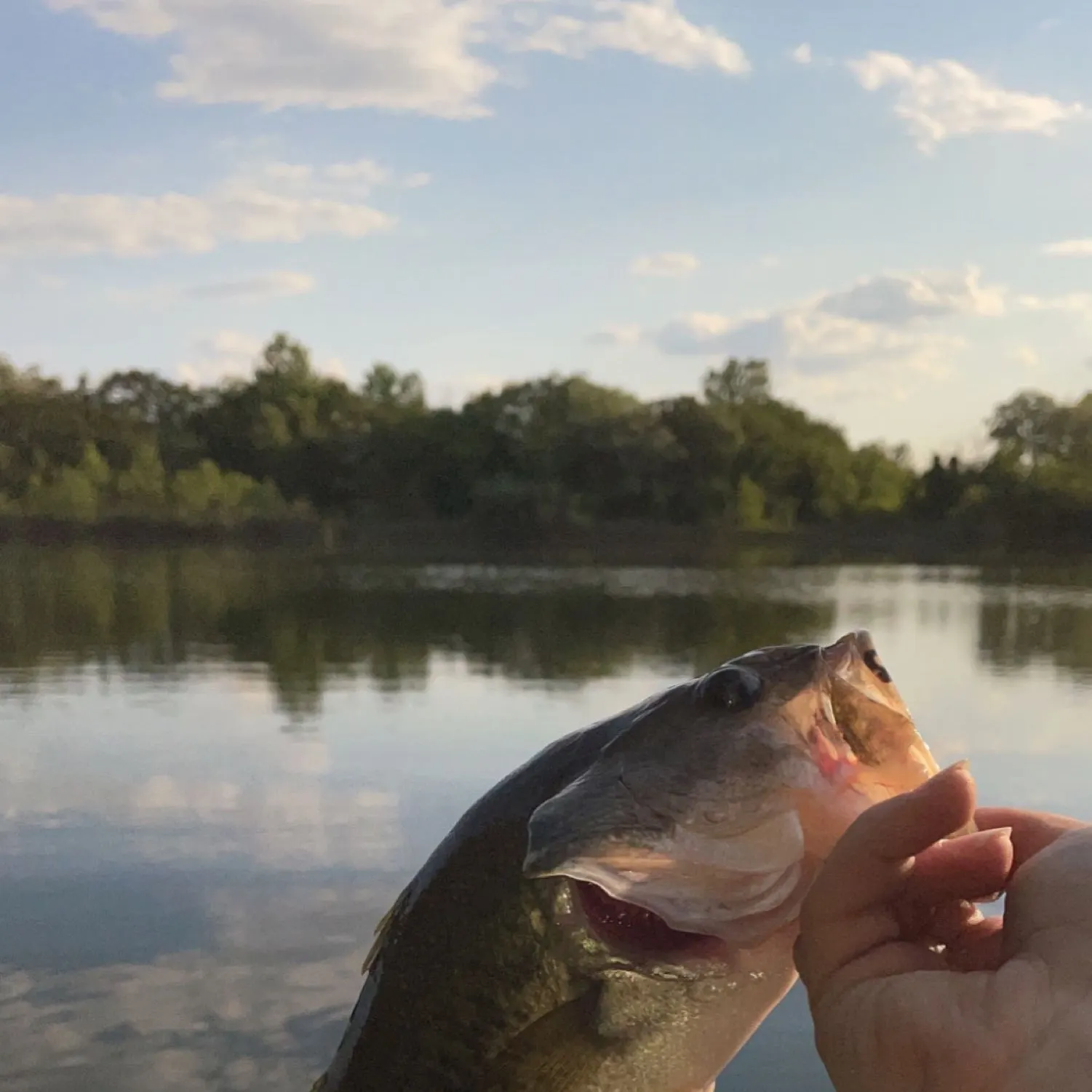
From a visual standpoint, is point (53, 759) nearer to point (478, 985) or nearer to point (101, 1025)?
point (101, 1025)

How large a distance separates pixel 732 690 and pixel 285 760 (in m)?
9.70

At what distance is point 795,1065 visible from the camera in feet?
16.8

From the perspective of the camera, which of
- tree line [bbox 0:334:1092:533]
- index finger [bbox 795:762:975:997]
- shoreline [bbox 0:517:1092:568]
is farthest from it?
tree line [bbox 0:334:1092:533]

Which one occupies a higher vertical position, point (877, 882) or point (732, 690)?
point (732, 690)

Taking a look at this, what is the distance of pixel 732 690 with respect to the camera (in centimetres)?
181

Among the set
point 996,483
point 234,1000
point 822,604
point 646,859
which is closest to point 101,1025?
point 234,1000

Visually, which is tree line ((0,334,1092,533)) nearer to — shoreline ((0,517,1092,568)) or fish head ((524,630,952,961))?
shoreline ((0,517,1092,568))

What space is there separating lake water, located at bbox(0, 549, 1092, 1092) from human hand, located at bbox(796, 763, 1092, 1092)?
381 cm

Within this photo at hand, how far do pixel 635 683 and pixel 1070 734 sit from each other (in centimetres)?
541

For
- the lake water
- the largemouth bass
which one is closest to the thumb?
the largemouth bass

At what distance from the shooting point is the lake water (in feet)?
18.8

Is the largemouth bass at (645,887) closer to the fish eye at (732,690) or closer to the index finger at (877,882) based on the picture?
the fish eye at (732,690)

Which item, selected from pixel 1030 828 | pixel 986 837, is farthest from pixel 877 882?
pixel 1030 828

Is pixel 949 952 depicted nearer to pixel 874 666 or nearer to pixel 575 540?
pixel 874 666
